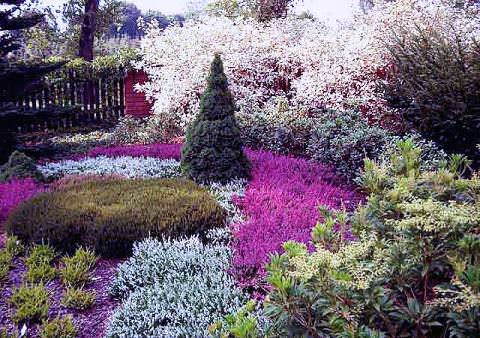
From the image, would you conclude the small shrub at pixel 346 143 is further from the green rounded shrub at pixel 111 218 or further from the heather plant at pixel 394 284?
the heather plant at pixel 394 284

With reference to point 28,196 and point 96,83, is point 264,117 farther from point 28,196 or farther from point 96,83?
point 96,83

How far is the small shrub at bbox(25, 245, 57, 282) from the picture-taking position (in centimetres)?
400

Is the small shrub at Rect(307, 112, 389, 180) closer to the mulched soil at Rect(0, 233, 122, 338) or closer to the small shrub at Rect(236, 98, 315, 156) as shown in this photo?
the small shrub at Rect(236, 98, 315, 156)

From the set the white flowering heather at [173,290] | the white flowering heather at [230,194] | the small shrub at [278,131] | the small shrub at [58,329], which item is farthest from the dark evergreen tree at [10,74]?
the small shrub at [58,329]

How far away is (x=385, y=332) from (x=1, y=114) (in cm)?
846

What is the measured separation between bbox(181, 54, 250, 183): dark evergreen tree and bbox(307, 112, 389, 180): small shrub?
1.26 meters

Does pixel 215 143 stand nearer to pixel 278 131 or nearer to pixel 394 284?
pixel 278 131

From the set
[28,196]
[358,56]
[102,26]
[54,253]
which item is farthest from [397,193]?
[102,26]

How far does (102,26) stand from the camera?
53.7 ft

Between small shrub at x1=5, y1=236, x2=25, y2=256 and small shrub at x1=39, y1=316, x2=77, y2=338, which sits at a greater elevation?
small shrub at x1=39, y1=316, x2=77, y2=338

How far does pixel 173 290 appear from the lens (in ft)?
11.4

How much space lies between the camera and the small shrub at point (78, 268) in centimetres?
393

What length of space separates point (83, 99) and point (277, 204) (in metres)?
9.90

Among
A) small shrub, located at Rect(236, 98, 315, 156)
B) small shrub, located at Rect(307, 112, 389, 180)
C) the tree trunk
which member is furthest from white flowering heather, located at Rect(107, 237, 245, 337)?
the tree trunk
